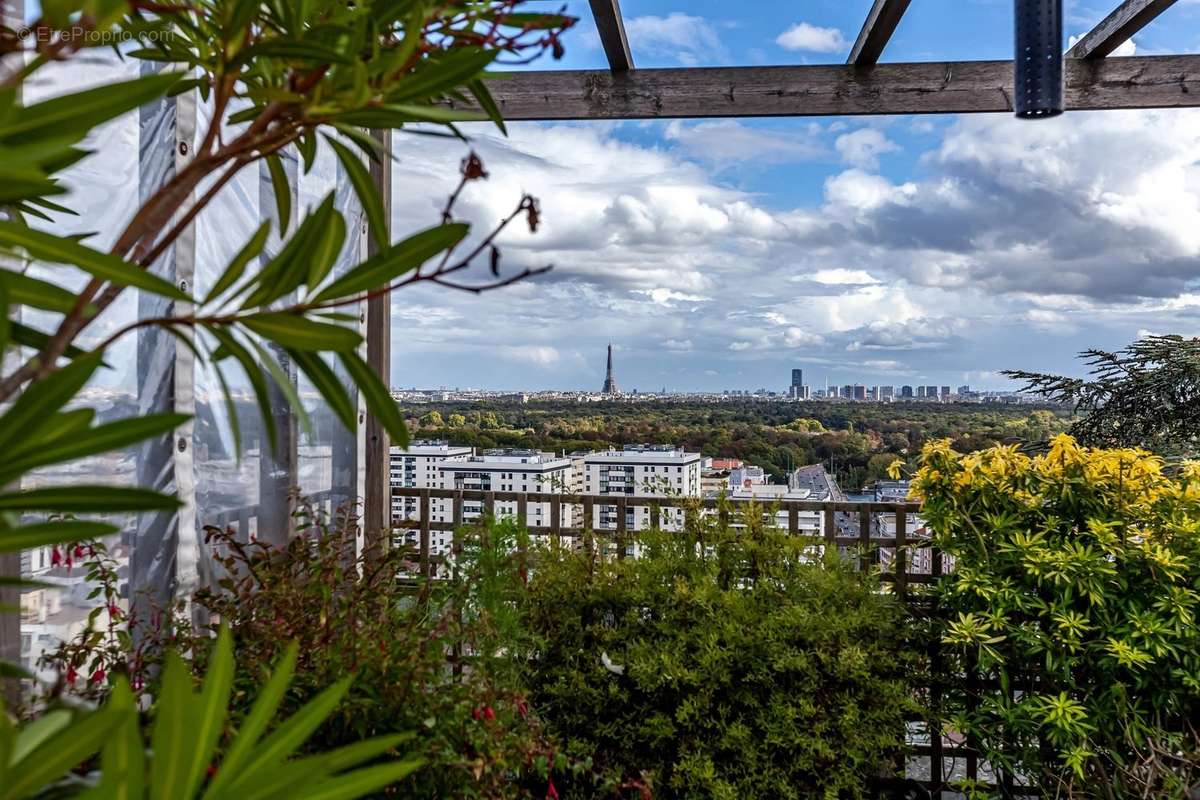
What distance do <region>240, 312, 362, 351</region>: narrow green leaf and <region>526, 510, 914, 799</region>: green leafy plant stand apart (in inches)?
75.3

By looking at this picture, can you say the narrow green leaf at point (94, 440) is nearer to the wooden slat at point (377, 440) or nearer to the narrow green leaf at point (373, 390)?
the narrow green leaf at point (373, 390)

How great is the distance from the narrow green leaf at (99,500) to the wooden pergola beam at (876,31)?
8.21 feet

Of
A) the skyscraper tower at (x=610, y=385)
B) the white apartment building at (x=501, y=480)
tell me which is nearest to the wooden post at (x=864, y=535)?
the white apartment building at (x=501, y=480)

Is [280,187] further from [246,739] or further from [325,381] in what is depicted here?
[246,739]

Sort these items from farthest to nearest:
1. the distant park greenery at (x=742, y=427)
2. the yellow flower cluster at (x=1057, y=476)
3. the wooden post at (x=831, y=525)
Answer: the distant park greenery at (x=742, y=427), the wooden post at (x=831, y=525), the yellow flower cluster at (x=1057, y=476)

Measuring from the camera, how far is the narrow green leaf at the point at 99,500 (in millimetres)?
363

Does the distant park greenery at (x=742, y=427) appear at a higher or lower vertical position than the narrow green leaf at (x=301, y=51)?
lower

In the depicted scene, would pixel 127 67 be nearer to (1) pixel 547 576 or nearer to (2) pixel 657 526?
(1) pixel 547 576

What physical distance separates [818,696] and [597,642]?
690mm

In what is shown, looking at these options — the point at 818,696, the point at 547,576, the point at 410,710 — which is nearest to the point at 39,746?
the point at 410,710

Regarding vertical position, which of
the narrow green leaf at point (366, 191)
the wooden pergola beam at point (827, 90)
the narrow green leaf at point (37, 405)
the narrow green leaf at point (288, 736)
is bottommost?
the narrow green leaf at point (288, 736)

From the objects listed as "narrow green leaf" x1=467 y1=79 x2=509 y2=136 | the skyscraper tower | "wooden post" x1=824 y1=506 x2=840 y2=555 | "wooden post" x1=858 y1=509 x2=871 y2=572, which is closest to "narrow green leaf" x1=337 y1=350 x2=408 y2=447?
"narrow green leaf" x1=467 y1=79 x2=509 y2=136

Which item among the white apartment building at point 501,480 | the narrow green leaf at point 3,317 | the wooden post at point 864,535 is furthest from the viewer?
the white apartment building at point 501,480

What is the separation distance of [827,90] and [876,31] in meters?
0.27
